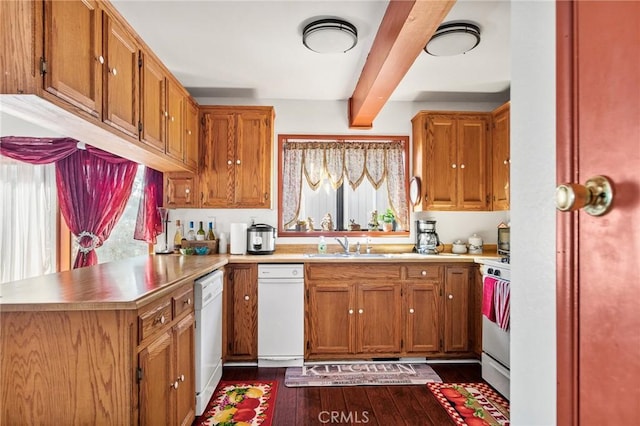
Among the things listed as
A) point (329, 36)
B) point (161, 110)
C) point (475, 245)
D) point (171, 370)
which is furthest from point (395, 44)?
point (475, 245)

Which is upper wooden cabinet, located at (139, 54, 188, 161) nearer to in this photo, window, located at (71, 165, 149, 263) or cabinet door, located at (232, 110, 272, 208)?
cabinet door, located at (232, 110, 272, 208)

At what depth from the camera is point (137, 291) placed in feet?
5.07

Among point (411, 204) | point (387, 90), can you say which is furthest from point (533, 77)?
point (411, 204)

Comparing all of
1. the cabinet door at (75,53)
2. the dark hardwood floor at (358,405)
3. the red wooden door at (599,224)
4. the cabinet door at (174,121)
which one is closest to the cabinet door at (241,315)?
the dark hardwood floor at (358,405)

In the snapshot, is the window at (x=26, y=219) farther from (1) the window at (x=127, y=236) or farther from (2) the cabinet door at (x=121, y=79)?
(2) the cabinet door at (x=121, y=79)

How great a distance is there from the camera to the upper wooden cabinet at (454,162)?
3518mm

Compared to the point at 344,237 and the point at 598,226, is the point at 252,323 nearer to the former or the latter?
the point at 344,237

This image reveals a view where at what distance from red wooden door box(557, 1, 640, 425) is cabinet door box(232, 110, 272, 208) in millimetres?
3006

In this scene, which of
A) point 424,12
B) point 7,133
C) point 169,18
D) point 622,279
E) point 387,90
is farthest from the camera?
point 7,133

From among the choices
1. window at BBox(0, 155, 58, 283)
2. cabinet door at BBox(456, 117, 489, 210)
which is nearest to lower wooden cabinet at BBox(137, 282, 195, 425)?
window at BBox(0, 155, 58, 283)

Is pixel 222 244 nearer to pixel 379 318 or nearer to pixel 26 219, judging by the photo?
pixel 379 318

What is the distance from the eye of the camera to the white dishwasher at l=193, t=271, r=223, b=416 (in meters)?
2.20

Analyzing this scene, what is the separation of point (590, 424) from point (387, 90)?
2609 mm

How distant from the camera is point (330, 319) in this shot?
10.2 ft
